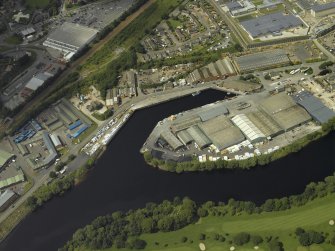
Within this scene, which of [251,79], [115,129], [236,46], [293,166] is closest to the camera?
[293,166]

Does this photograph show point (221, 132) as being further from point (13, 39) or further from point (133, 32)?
point (13, 39)

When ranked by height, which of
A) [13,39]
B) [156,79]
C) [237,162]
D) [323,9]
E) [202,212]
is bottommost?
[202,212]

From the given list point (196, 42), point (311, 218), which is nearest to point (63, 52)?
point (196, 42)

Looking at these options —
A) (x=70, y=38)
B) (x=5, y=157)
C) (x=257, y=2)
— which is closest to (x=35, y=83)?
(x=70, y=38)

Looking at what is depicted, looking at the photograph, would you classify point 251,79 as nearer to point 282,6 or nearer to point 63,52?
point 282,6

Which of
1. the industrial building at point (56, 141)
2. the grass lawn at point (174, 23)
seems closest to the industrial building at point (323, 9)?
the grass lawn at point (174, 23)

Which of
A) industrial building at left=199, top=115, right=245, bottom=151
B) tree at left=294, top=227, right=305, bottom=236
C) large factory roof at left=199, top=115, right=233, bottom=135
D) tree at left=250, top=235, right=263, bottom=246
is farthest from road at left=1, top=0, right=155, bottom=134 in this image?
tree at left=294, top=227, right=305, bottom=236
